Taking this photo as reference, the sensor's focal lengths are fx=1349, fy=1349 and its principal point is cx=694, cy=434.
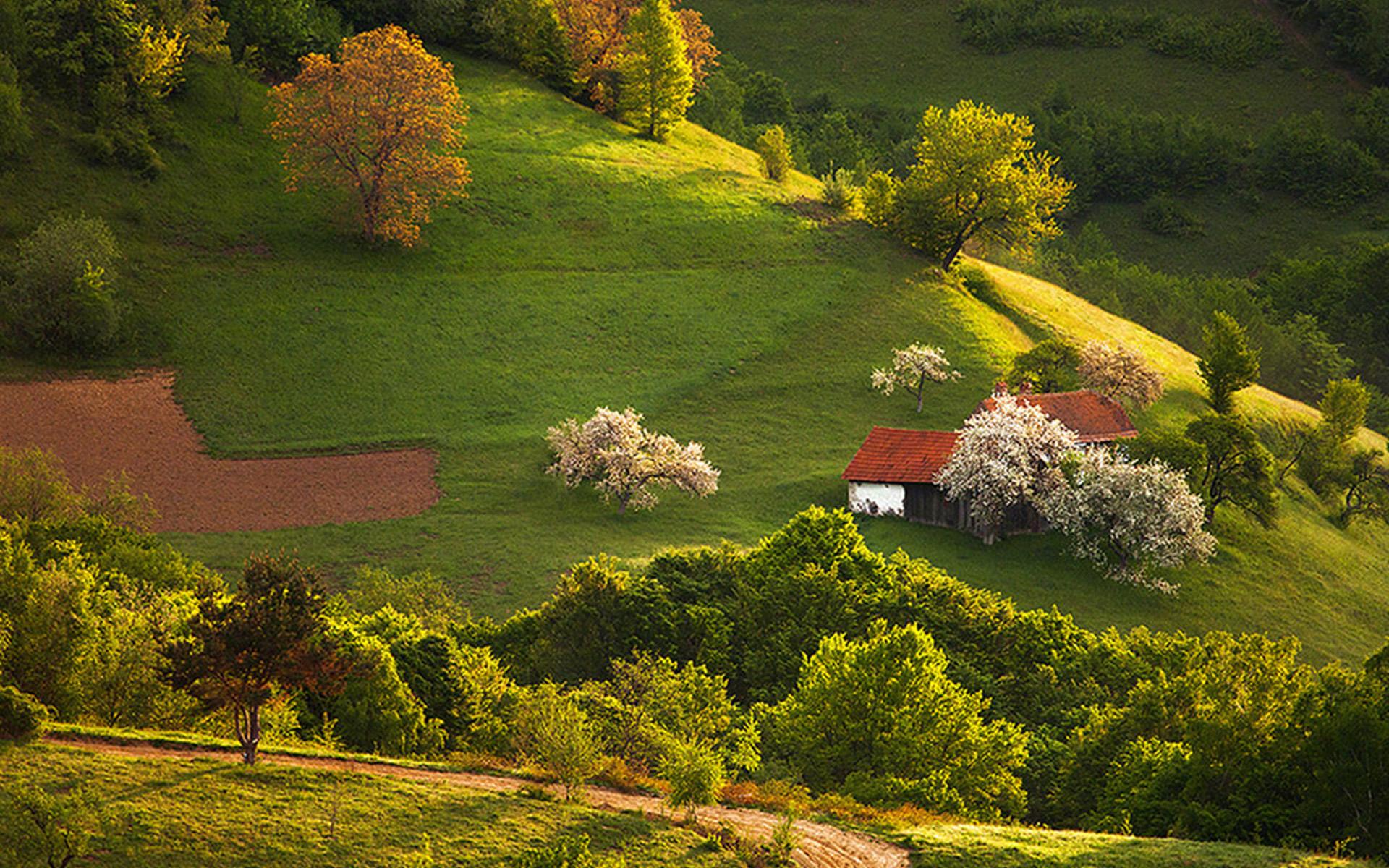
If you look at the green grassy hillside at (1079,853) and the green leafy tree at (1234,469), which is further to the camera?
the green leafy tree at (1234,469)

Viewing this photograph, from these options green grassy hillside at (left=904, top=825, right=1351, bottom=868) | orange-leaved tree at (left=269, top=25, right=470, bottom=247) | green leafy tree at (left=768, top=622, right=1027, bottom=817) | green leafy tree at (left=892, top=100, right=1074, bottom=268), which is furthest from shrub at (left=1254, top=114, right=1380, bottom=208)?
green grassy hillside at (left=904, top=825, right=1351, bottom=868)

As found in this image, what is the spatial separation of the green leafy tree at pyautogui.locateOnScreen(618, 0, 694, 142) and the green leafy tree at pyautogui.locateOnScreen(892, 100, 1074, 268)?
839 inches

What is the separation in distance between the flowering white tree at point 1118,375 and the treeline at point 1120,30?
122 m

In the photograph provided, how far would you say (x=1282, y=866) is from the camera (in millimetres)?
28406

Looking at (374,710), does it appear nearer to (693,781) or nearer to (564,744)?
(564,744)

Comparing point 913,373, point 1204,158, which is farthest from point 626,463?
point 1204,158

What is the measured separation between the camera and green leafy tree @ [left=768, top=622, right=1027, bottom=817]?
3738cm

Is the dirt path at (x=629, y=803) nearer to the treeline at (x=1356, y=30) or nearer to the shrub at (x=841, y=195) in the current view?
the shrub at (x=841, y=195)

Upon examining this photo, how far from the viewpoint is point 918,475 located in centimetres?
6781

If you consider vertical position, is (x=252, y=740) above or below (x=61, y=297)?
above

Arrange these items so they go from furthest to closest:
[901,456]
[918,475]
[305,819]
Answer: [901,456] < [918,475] < [305,819]

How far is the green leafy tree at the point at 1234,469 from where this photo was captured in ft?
228

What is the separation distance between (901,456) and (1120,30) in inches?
5852

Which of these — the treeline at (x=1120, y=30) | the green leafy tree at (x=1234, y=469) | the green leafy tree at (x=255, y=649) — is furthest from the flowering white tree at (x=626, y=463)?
the treeline at (x=1120, y=30)
